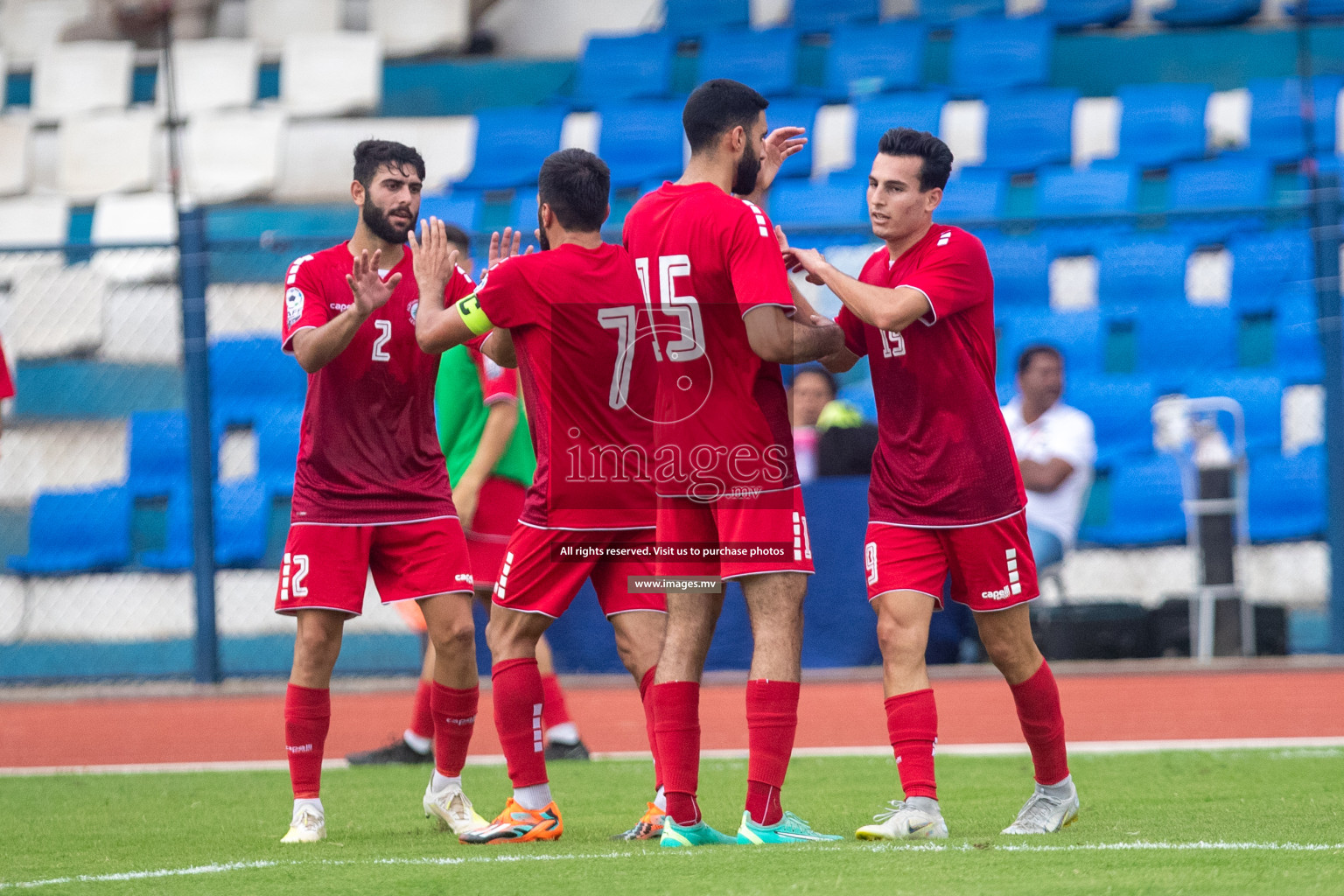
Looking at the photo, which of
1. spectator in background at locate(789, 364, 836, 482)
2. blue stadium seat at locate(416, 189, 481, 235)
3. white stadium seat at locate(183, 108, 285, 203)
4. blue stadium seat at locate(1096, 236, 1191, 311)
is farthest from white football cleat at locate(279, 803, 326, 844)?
white stadium seat at locate(183, 108, 285, 203)

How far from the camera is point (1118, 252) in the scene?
13.0 m

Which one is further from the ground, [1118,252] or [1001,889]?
[1118,252]

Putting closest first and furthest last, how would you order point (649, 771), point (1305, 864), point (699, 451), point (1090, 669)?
point (1305, 864) < point (699, 451) < point (649, 771) < point (1090, 669)

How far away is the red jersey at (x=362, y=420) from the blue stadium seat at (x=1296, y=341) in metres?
8.85

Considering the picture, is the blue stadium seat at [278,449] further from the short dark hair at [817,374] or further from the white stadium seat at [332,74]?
the white stadium seat at [332,74]

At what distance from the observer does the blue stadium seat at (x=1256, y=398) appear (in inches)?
464

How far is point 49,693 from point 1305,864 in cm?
869

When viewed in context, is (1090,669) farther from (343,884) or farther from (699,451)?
(343,884)

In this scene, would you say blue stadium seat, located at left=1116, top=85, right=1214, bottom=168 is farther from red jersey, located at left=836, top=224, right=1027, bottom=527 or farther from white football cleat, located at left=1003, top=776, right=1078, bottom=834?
white football cleat, located at left=1003, top=776, right=1078, bottom=834

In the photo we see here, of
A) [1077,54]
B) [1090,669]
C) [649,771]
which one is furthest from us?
[1077,54]

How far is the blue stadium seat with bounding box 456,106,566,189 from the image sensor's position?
16.0 meters

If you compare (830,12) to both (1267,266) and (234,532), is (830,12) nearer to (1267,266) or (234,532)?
(1267,266)

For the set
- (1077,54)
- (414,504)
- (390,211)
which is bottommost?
(414,504)

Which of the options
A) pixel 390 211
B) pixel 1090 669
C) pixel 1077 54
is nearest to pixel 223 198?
pixel 1077 54
